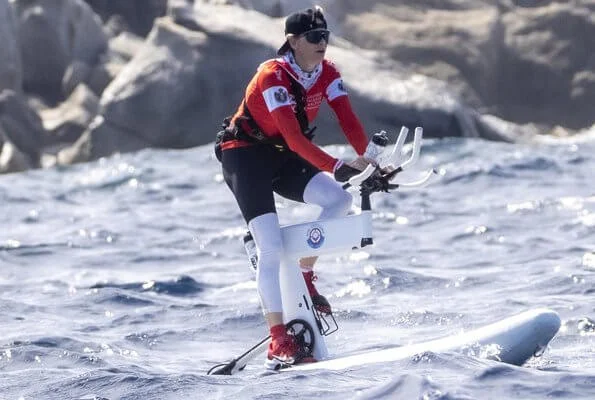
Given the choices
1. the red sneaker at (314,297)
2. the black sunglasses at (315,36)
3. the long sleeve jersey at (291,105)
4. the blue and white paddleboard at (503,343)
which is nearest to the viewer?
the blue and white paddleboard at (503,343)

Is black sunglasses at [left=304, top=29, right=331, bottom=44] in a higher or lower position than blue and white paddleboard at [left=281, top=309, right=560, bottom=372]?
higher

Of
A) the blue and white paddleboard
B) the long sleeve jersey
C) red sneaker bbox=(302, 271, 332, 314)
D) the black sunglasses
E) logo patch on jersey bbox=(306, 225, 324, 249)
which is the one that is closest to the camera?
the blue and white paddleboard

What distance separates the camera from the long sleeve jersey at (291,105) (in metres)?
7.75

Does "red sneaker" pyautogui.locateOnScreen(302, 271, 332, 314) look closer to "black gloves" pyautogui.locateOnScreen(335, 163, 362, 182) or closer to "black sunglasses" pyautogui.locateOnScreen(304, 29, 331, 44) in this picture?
"black gloves" pyautogui.locateOnScreen(335, 163, 362, 182)

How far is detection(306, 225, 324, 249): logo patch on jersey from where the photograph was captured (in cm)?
802

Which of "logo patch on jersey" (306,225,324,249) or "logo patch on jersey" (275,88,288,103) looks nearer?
"logo patch on jersey" (275,88,288,103)

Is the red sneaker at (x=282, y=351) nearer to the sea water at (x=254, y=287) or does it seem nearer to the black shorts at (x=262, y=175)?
the sea water at (x=254, y=287)

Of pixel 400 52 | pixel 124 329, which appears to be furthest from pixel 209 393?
pixel 400 52

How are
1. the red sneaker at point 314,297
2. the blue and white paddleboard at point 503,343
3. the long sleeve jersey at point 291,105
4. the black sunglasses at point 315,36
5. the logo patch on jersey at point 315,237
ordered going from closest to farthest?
the blue and white paddleboard at point 503,343
the long sleeve jersey at point 291,105
the black sunglasses at point 315,36
the logo patch on jersey at point 315,237
the red sneaker at point 314,297

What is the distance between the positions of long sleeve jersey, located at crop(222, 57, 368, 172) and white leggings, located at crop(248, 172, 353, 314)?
0.31m

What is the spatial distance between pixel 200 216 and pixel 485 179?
159 inches

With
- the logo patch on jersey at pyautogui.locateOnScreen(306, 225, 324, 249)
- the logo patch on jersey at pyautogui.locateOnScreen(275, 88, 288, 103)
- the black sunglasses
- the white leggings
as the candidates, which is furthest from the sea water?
the black sunglasses

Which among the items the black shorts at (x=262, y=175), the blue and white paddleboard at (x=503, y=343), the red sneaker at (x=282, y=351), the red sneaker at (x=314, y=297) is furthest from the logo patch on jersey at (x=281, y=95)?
the blue and white paddleboard at (x=503, y=343)

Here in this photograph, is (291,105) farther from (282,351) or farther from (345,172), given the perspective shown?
(282,351)
